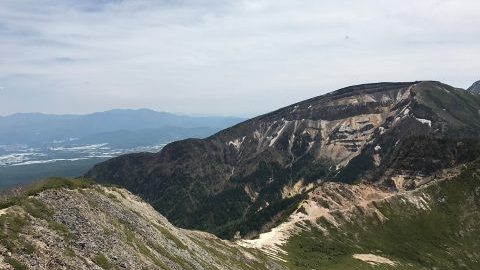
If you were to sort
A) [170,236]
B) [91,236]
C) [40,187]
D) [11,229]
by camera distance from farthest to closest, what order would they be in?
[170,236]
[40,187]
[91,236]
[11,229]

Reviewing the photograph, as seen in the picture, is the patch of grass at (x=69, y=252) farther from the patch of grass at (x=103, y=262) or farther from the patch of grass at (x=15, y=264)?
the patch of grass at (x=15, y=264)

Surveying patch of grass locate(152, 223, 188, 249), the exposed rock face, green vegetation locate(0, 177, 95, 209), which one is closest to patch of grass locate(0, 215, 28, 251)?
the exposed rock face

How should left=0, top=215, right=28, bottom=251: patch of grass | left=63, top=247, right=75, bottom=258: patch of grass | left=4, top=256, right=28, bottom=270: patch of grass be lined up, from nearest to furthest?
left=4, top=256, right=28, bottom=270: patch of grass → left=0, top=215, right=28, bottom=251: patch of grass → left=63, top=247, right=75, bottom=258: patch of grass

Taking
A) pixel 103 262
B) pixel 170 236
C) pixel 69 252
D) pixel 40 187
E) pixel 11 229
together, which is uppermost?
pixel 40 187

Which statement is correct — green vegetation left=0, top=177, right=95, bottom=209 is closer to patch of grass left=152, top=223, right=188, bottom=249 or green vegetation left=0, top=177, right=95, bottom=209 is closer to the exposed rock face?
the exposed rock face

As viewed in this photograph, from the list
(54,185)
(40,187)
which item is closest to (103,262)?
(40,187)

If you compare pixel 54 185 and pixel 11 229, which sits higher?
pixel 54 185

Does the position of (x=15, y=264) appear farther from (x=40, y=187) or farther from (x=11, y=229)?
(x=40, y=187)

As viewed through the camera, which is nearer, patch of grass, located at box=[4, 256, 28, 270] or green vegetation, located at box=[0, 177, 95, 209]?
patch of grass, located at box=[4, 256, 28, 270]

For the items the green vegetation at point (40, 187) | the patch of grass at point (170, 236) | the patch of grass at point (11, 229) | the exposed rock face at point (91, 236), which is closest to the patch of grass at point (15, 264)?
the exposed rock face at point (91, 236)
